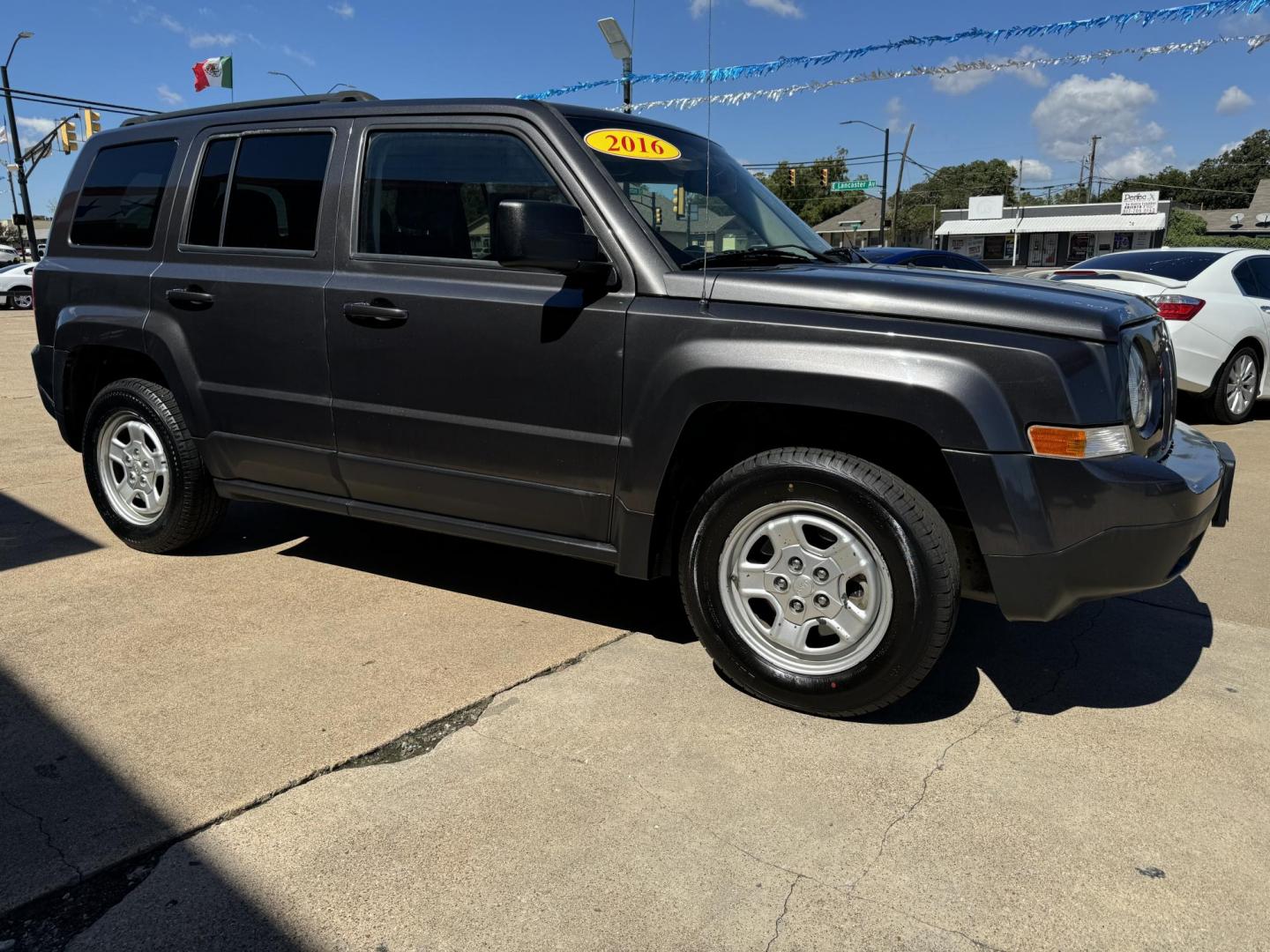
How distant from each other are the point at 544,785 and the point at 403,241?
2.11m

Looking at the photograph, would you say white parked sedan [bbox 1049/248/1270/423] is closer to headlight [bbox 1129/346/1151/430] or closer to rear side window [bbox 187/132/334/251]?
headlight [bbox 1129/346/1151/430]

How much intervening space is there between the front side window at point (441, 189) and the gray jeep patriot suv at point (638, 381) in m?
0.01

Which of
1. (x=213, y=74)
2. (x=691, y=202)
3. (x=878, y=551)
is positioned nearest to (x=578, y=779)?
(x=878, y=551)

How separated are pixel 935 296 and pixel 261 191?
2.80 meters

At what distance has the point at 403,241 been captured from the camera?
3.75 m

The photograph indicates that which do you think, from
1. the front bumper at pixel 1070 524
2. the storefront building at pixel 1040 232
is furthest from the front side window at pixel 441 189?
the storefront building at pixel 1040 232

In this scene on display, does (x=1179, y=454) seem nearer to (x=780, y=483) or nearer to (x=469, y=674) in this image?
(x=780, y=483)

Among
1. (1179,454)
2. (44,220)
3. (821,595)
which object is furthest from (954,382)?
(44,220)

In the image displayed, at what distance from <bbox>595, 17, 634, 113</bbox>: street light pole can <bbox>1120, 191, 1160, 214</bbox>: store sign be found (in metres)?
52.2

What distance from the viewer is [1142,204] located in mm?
55344

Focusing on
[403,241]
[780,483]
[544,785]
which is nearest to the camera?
[544,785]

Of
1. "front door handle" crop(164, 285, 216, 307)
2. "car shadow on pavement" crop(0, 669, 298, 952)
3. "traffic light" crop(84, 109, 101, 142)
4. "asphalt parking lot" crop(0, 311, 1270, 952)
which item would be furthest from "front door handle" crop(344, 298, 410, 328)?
"traffic light" crop(84, 109, 101, 142)

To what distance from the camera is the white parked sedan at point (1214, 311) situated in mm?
8219

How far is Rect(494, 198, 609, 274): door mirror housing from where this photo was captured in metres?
3.08
